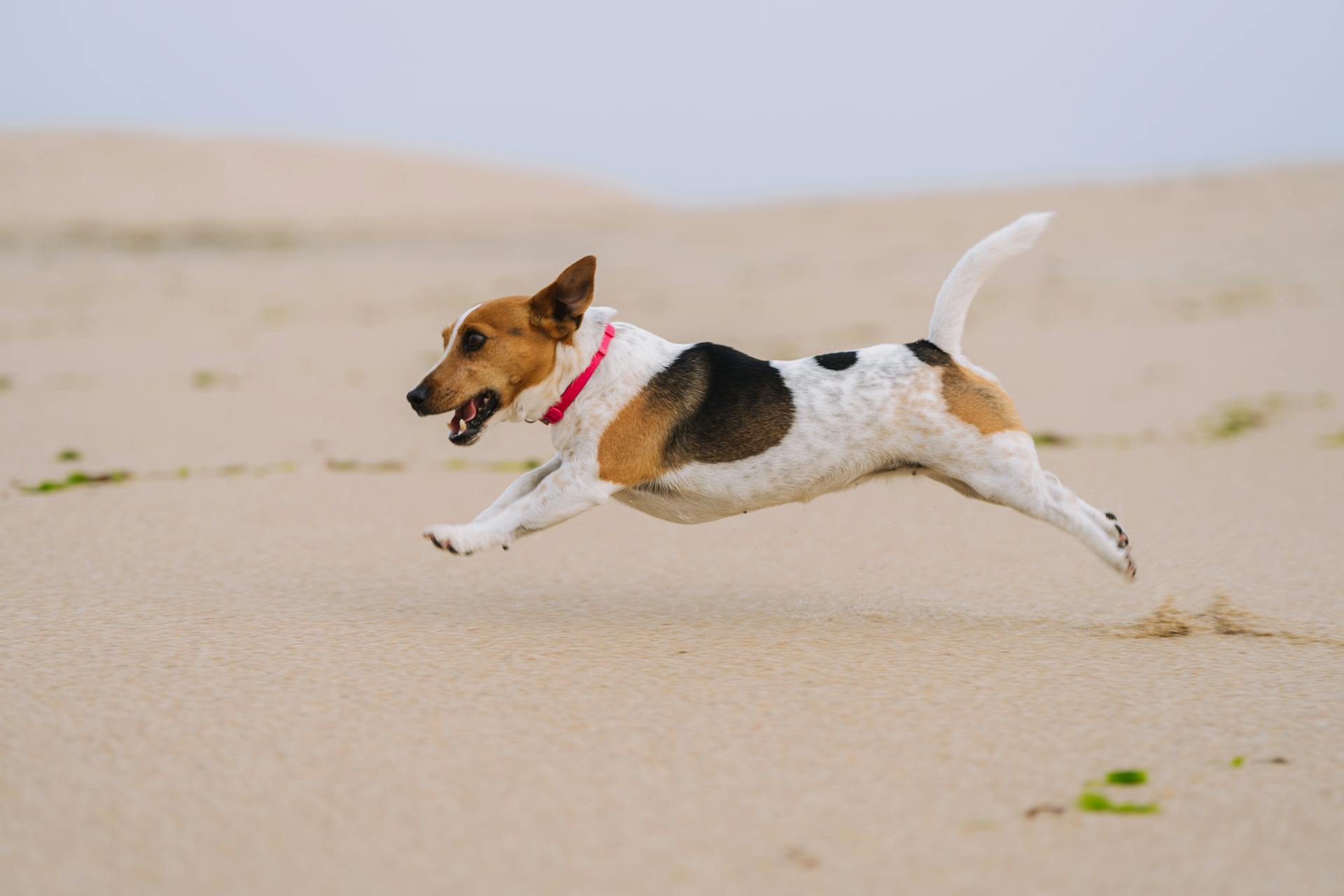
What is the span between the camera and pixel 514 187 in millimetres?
58125

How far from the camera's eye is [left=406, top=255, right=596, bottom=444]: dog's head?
14.6 ft

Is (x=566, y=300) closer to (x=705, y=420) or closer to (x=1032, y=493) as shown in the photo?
(x=705, y=420)

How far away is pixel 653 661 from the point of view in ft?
12.9

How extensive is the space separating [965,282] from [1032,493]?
853 mm

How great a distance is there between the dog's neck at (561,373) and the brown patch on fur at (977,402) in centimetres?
129

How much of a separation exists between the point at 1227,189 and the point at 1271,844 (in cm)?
2855

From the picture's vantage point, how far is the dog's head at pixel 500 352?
175 inches

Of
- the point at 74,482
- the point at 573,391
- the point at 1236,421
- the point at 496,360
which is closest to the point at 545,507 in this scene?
the point at 573,391

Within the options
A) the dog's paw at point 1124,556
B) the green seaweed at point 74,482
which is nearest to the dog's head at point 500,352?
the dog's paw at point 1124,556

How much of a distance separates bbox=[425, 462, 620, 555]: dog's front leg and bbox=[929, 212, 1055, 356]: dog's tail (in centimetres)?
141

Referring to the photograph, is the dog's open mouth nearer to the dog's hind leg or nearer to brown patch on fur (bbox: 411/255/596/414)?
brown patch on fur (bbox: 411/255/596/414)

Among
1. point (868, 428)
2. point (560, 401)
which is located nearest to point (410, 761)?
point (560, 401)

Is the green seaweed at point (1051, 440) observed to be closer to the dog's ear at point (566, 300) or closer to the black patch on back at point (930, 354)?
the black patch on back at point (930, 354)

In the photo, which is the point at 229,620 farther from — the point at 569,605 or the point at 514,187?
the point at 514,187
